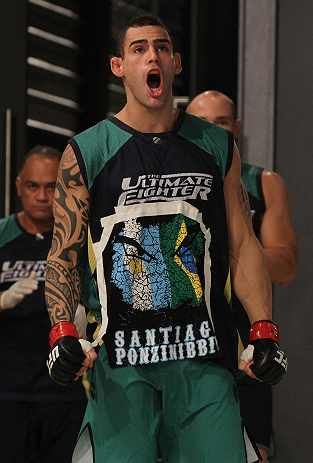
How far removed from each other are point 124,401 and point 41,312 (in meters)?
1.63

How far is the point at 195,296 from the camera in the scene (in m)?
2.40

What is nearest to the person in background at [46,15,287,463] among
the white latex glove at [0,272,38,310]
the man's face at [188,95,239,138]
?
the white latex glove at [0,272,38,310]

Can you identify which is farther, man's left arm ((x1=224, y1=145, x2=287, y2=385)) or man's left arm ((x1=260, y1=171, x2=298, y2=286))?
man's left arm ((x1=260, y1=171, x2=298, y2=286))

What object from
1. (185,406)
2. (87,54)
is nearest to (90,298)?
(185,406)

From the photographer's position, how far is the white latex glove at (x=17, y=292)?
3.71 m

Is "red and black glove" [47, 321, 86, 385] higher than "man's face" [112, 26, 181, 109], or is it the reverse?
"man's face" [112, 26, 181, 109]

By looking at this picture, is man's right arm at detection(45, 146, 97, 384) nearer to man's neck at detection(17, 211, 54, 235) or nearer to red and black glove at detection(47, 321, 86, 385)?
red and black glove at detection(47, 321, 86, 385)

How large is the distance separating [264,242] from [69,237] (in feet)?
4.67

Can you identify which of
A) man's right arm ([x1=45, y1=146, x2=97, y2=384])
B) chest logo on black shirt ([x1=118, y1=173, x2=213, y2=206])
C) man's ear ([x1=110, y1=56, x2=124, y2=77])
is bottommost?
man's right arm ([x1=45, y1=146, x2=97, y2=384])

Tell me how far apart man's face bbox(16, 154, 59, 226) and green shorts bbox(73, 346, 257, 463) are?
1770mm

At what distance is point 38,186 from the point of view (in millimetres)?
4117

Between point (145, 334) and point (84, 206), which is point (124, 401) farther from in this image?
point (84, 206)

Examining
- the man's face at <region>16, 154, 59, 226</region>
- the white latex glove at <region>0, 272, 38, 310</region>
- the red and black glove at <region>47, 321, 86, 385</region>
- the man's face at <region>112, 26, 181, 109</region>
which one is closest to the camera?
the red and black glove at <region>47, 321, 86, 385</region>

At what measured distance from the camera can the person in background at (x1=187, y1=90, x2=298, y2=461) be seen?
140 inches
